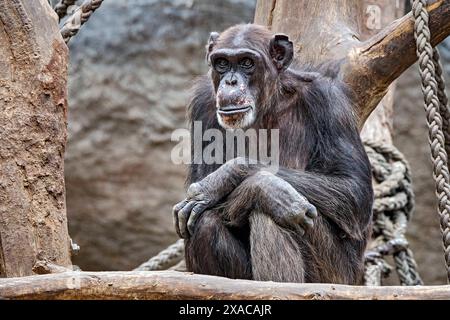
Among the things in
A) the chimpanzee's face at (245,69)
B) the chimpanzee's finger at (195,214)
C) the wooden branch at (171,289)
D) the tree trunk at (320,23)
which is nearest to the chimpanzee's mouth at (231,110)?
the chimpanzee's face at (245,69)

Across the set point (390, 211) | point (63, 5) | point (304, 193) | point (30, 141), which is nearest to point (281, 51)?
point (304, 193)

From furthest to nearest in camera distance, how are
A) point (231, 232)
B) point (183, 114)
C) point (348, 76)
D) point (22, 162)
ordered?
point (183, 114) < point (348, 76) < point (231, 232) < point (22, 162)

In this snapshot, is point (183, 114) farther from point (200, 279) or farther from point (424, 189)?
point (200, 279)

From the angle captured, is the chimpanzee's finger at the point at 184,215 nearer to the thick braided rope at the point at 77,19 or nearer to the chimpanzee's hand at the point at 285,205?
the chimpanzee's hand at the point at 285,205

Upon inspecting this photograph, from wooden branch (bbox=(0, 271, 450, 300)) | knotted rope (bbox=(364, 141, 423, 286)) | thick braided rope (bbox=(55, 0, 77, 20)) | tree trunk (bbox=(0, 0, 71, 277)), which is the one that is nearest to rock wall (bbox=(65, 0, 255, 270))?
knotted rope (bbox=(364, 141, 423, 286))

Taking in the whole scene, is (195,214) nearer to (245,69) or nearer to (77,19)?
(245,69)

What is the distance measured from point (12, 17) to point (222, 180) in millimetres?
1539

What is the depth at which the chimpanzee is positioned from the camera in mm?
4879

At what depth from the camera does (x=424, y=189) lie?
10.3m

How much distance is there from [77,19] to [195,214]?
54.3 inches

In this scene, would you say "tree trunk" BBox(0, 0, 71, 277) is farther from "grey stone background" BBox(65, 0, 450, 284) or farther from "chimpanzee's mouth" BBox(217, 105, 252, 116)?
"grey stone background" BBox(65, 0, 450, 284)

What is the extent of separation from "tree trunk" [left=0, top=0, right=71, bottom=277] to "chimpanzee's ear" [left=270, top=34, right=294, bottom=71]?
1.60 m

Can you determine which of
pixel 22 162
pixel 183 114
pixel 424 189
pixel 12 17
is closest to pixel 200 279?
pixel 22 162
